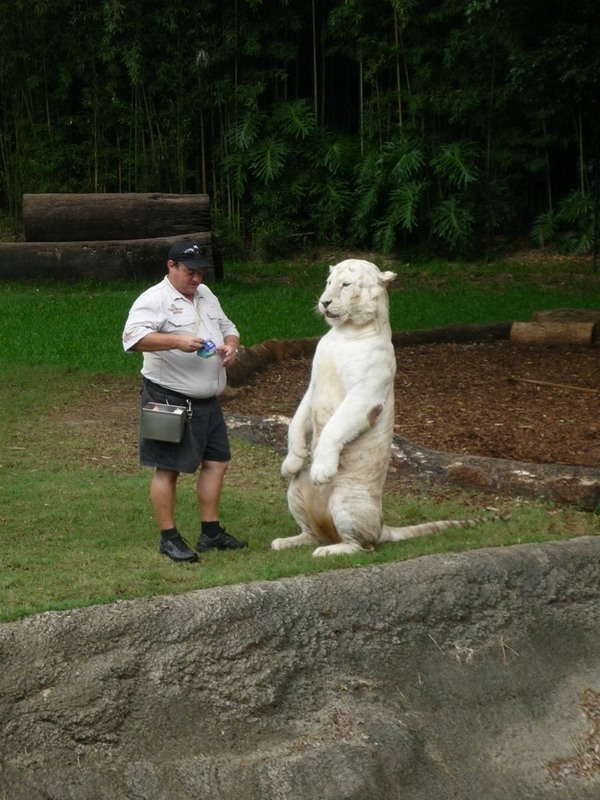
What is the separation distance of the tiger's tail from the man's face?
5.01ft

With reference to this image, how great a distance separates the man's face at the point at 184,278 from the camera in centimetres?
618

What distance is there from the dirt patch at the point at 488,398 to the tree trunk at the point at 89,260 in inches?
214

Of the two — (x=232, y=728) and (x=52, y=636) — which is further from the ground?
→ (x=52, y=636)

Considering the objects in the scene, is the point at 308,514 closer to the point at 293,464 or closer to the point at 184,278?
the point at 293,464

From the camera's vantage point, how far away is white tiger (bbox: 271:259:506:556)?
6.12 meters

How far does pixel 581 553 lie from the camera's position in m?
5.88

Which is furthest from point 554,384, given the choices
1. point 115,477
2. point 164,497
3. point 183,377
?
point 164,497

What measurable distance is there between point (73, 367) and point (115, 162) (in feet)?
29.1

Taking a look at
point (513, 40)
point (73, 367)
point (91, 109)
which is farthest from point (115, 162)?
point (73, 367)

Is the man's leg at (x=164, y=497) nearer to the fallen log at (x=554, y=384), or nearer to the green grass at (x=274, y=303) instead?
the fallen log at (x=554, y=384)

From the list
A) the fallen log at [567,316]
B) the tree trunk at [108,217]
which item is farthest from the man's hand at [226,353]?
the tree trunk at [108,217]

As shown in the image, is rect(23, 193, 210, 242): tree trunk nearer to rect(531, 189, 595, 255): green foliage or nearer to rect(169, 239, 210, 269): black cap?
rect(531, 189, 595, 255): green foliage

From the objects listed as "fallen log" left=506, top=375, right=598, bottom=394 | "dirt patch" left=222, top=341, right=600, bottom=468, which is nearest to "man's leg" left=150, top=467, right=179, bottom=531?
"dirt patch" left=222, top=341, right=600, bottom=468

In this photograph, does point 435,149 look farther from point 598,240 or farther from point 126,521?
point 126,521
